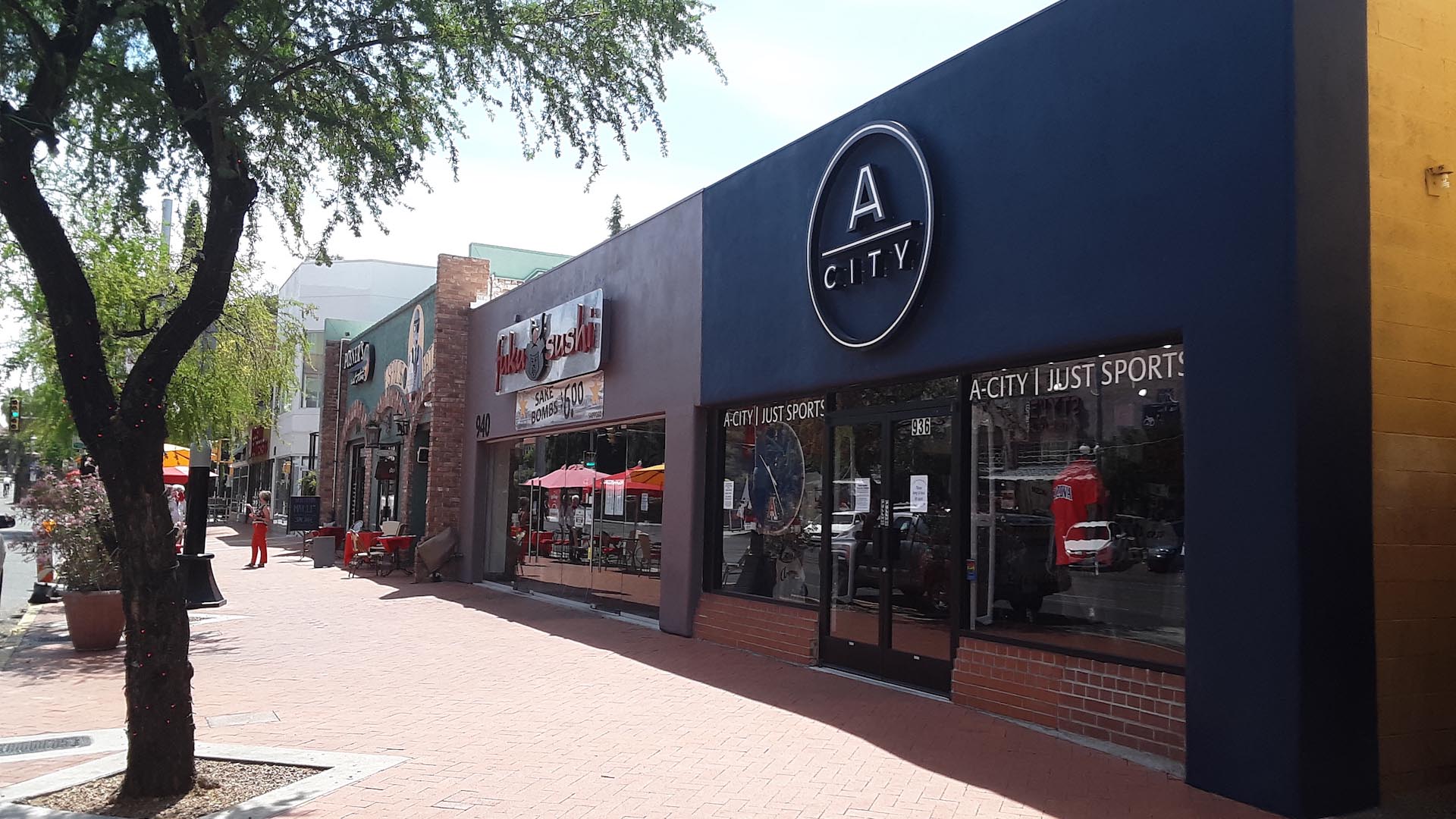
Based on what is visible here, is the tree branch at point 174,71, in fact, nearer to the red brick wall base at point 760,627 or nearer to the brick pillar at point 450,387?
the red brick wall base at point 760,627

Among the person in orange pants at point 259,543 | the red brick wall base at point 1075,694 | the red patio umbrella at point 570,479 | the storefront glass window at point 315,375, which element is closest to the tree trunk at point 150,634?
the red brick wall base at point 1075,694

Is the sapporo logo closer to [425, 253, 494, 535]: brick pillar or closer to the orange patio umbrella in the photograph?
the orange patio umbrella

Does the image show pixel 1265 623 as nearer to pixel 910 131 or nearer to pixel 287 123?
pixel 910 131

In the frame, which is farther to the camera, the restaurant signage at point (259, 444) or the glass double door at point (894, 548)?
the restaurant signage at point (259, 444)

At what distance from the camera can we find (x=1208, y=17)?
670 cm

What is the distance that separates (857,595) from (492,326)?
11.7 meters

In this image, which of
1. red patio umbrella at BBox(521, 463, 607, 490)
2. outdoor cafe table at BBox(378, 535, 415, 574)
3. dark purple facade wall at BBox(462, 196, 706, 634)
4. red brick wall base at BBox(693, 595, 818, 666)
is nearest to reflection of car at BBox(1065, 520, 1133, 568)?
red brick wall base at BBox(693, 595, 818, 666)

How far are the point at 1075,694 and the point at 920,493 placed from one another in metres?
2.35

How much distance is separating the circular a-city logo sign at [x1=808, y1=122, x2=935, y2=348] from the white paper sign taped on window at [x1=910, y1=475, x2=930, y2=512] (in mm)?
1264

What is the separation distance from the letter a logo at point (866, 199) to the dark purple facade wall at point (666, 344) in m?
3.34

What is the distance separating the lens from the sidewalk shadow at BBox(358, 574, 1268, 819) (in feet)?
19.7

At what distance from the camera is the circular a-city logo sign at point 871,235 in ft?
29.7

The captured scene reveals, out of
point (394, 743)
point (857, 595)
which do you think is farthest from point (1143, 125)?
point (394, 743)

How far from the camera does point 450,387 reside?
20578mm
